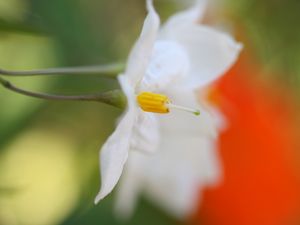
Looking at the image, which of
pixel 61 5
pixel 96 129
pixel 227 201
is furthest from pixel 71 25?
pixel 227 201

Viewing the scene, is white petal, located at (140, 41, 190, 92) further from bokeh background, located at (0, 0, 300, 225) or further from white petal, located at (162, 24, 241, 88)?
bokeh background, located at (0, 0, 300, 225)

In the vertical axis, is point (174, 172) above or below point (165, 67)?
below

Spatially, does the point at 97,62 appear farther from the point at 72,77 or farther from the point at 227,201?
the point at 227,201

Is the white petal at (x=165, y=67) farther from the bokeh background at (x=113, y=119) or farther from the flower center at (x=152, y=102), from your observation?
the bokeh background at (x=113, y=119)

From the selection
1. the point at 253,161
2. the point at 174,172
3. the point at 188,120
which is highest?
Answer: the point at 188,120

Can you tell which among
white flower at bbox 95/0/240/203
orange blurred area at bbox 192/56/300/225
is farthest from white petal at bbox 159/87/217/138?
orange blurred area at bbox 192/56/300/225

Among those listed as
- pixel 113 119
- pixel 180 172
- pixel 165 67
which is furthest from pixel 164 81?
pixel 113 119

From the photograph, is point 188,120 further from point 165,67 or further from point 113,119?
point 113,119
